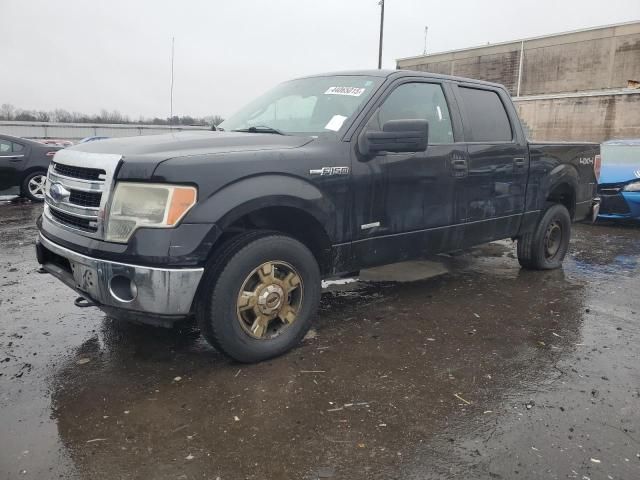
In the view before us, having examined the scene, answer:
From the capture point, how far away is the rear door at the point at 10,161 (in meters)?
10.1

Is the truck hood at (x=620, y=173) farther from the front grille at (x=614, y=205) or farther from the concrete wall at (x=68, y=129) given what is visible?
the concrete wall at (x=68, y=129)

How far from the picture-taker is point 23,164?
10297 mm

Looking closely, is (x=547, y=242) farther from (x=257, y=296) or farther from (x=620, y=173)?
(x=620, y=173)

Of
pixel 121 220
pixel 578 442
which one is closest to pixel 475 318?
pixel 578 442

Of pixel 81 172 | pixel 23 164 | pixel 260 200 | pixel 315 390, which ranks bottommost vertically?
pixel 315 390

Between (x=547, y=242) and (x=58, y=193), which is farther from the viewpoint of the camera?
(x=547, y=242)

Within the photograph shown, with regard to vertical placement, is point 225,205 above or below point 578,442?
above

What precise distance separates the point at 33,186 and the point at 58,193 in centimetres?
848

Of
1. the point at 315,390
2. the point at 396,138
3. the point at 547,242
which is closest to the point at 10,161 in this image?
the point at 396,138

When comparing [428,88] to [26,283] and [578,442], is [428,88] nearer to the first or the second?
[578,442]

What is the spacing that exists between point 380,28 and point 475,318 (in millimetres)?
22035

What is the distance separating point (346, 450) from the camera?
7.89 feet

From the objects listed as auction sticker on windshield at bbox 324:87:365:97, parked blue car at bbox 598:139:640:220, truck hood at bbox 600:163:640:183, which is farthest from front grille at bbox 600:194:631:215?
auction sticker on windshield at bbox 324:87:365:97

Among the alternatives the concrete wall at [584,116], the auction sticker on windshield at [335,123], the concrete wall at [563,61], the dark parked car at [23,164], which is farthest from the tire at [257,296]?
the concrete wall at [563,61]
